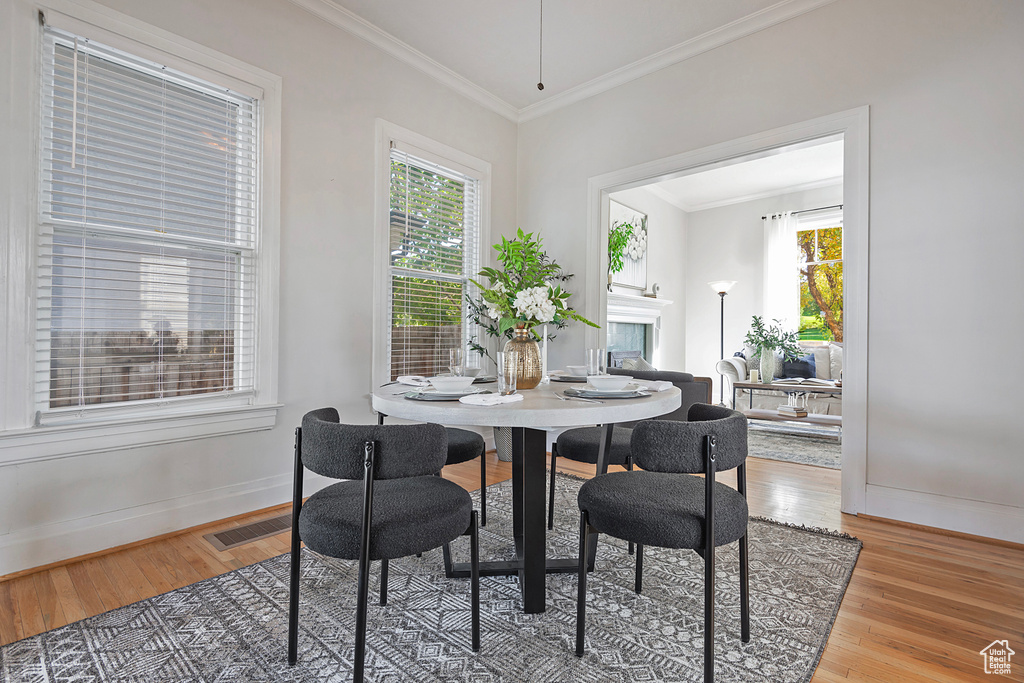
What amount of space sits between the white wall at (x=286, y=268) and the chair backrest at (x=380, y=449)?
162cm

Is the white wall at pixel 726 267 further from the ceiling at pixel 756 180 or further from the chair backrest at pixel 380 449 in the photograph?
the chair backrest at pixel 380 449

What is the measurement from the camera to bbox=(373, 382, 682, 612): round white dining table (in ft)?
4.60

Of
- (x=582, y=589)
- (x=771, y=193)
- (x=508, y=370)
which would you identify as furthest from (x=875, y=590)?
(x=771, y=193)

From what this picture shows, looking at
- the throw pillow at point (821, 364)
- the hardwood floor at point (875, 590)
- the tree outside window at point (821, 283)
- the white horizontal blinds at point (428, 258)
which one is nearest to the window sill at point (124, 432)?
the hardwood floor at point (875, 590)

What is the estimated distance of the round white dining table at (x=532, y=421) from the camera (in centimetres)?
140

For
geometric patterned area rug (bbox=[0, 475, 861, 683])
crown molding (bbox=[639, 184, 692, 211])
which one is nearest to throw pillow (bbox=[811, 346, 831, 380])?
crown molding (bbox=[639, 184, 692, 211])

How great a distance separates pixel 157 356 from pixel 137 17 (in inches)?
61.6

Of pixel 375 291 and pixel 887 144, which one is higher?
pixel 887 144

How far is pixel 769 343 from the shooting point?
533 cm

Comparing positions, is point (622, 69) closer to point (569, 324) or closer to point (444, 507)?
point (569, 324)

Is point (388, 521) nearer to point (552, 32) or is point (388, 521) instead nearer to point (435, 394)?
point (435, 394)

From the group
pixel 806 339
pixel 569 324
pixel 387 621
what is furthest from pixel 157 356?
pixel 806 339

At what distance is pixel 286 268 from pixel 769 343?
489cm

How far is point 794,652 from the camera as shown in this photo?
144 cm
